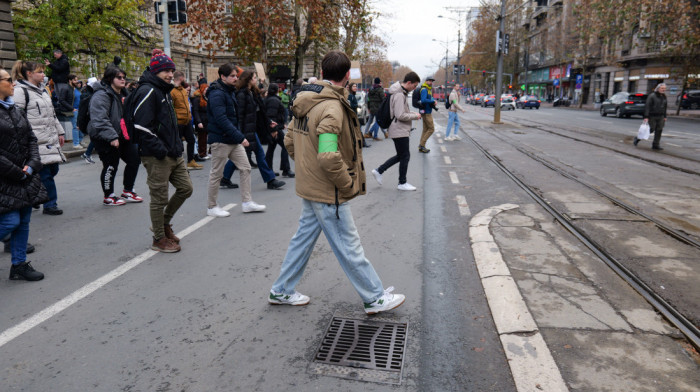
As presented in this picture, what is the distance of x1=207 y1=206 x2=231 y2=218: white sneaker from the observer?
625 cm

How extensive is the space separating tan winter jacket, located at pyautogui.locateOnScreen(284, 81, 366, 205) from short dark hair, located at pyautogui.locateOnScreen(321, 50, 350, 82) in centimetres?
9

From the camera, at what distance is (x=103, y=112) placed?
6508 millimetres

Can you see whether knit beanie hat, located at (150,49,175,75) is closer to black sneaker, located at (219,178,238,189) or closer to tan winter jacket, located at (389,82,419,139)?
black sneaker, located at (219,178,238,189)

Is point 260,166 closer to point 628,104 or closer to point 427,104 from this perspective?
point 427,104

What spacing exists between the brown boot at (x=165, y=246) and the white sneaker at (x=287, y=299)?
1708 mm

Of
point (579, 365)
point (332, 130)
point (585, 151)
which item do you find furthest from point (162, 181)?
point (585, 151)

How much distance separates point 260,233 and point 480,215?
2.69m

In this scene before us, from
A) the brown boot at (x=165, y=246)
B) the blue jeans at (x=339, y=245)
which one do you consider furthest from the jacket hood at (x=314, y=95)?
the brown boot at (x=165, y=246)

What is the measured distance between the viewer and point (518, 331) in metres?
3.10

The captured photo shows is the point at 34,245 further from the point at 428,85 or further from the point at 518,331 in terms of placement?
the point at 428,85

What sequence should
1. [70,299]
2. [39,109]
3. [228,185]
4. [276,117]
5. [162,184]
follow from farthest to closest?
[276,117] < [228,185] < [39,109] < [162,184] < [70,299]

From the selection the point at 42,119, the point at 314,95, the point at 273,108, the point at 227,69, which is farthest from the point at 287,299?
the point at 273,108

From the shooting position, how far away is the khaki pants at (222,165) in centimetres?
627

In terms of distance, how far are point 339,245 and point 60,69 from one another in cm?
1205
